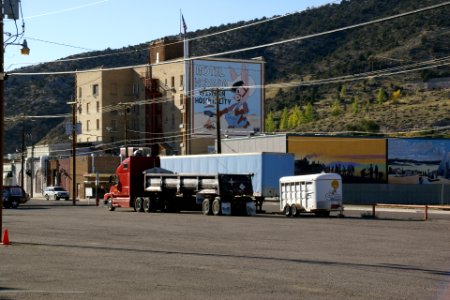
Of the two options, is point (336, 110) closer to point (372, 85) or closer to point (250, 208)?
point (372, 85)

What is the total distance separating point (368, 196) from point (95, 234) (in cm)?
4868

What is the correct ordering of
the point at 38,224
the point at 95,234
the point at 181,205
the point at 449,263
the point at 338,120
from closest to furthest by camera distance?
the point at 449,263 < the point at 95,234 < the point at 38,224 < the point at 181,205 < the point at 338,120

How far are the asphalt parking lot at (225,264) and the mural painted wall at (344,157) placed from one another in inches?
1661

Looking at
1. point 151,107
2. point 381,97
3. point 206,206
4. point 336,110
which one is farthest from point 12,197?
point 381,97

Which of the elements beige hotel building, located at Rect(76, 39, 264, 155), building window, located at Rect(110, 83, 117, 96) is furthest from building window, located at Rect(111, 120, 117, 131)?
building window, located at Rect(110, 83, 117, 96)

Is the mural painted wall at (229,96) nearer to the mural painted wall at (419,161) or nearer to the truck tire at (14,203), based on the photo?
the mural painted wall at (419,161)

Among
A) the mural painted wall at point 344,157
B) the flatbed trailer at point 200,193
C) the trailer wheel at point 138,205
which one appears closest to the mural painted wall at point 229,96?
the mural painted wall at point 344,157

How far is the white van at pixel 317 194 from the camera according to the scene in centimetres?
4291

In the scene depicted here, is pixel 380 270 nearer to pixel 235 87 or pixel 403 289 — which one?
pixel 403 289

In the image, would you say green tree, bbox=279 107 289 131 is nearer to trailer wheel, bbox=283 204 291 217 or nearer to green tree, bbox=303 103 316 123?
green tree, bbox=303 103 316 123

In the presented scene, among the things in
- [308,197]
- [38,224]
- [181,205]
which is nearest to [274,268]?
[38,224]

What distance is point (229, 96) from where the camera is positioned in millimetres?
110750

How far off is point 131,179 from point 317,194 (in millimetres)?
14246

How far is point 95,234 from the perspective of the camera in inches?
1128
